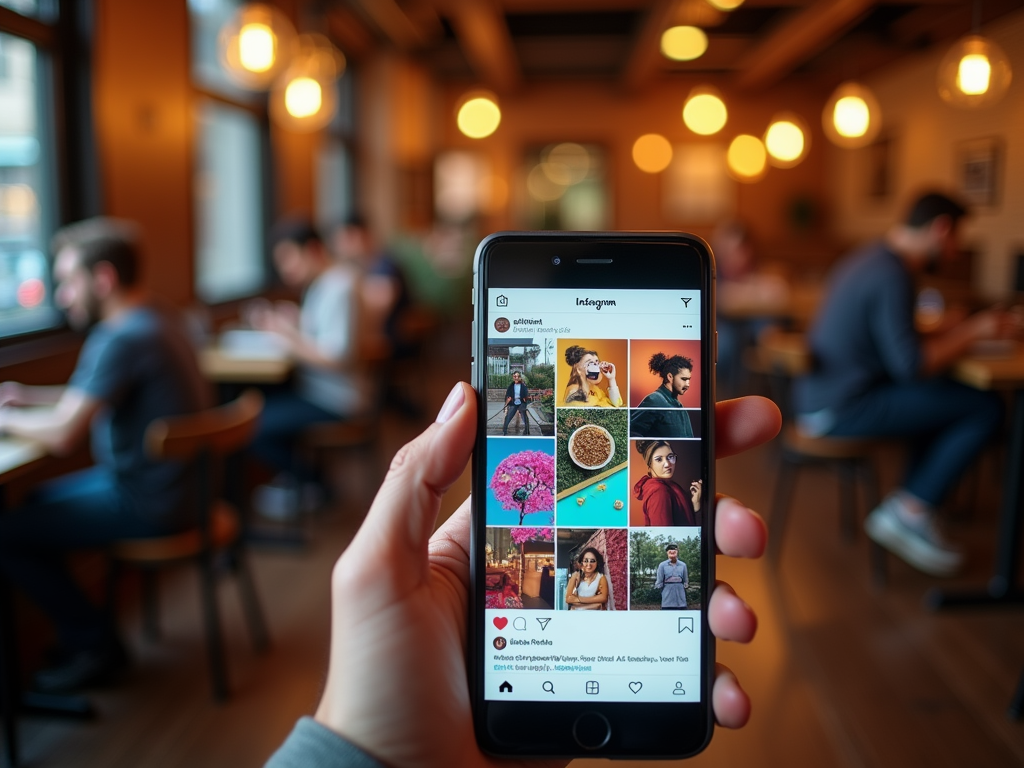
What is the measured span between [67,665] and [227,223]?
11.5 feet

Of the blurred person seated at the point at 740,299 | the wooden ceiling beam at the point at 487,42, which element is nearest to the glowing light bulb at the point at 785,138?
the blurred person seated at the point at 740,299

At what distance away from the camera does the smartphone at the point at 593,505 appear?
0.85 m

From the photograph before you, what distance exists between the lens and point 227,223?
5520 mm

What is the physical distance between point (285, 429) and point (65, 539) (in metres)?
1.49

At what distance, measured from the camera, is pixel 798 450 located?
3.30 meters

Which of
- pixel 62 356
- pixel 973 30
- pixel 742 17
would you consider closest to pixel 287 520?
pixel 62 356

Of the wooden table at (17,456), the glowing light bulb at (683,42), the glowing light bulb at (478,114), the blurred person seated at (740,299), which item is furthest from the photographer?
the glowing light bulb at (478,114)

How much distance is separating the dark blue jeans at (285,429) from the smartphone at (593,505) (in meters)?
3.09

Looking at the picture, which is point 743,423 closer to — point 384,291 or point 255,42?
point 255,42

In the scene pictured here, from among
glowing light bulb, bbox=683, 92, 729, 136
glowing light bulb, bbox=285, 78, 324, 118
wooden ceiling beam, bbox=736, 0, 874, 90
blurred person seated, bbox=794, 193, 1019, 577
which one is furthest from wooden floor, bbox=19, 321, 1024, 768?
wooden ceiling beam, bbox=736, 0, 874, 90

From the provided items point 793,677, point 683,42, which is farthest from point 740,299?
point 793,677

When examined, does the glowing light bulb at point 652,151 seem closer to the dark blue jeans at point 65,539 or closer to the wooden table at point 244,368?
the wooden table at point 244,368

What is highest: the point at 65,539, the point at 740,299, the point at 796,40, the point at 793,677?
the point at 796,40

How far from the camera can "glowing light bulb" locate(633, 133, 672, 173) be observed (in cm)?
1195
